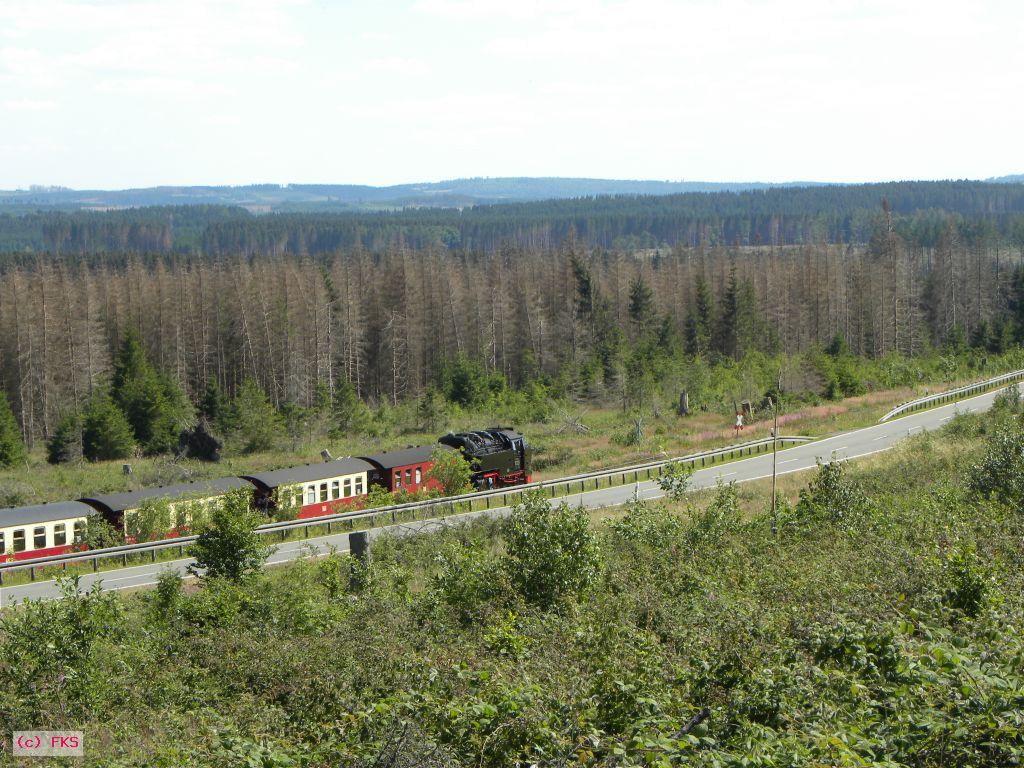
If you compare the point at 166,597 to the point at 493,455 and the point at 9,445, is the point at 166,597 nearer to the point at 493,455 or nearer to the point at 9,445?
the point at 493,455

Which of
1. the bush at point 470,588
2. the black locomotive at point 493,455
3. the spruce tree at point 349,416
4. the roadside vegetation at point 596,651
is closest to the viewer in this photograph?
the roadside vegetation at point 596,651

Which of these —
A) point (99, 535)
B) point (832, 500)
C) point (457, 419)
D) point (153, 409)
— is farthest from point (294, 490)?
point (153, 409)

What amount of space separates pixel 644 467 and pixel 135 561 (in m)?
20.1

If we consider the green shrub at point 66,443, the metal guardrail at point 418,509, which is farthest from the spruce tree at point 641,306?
the green shrub at point 66,443

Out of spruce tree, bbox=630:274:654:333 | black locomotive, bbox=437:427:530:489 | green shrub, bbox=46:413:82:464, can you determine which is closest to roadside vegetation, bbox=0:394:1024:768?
black locomotive, bbox=437:427:530:489

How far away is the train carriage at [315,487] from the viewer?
3281cm

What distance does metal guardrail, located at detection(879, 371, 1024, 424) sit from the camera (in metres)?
52.3

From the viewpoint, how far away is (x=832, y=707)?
344 inches

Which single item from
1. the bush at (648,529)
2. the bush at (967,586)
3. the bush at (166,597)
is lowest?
the bush at (166,597)

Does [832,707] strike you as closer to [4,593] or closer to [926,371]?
[4,593]

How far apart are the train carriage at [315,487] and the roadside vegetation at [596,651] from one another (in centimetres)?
1004

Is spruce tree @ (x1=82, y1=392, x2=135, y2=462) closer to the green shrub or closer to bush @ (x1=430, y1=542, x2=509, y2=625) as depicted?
the green shrub

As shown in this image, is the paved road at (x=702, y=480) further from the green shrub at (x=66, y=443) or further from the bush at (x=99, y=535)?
the green shrub at (x=66, y=443)

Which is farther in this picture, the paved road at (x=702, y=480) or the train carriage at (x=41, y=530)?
the train carriage at (x=41, y=530)
